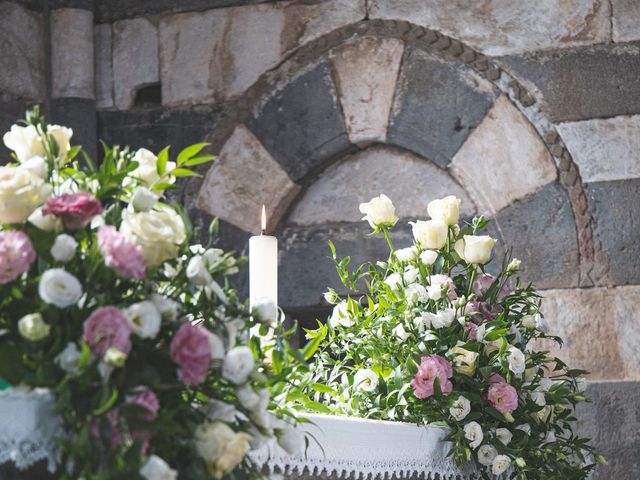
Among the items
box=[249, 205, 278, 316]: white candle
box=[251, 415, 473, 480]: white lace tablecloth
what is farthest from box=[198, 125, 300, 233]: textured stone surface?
box=[249, 205, 278, 316]: white candle

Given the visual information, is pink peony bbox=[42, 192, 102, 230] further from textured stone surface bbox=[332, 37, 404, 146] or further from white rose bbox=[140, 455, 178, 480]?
textured stone surface bbox=[332, 37, 404, 146]

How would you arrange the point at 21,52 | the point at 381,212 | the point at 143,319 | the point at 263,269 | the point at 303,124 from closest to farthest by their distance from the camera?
1. the point at 143,319
2. the point at 263,269
3. the point at 381,212
4. the point at 303,124
5. the point at 21,52

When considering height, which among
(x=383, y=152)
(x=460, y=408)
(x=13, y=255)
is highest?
(x=383, y=152)

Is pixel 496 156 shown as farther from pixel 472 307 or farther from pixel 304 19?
pixel 472 307

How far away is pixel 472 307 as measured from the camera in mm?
2549

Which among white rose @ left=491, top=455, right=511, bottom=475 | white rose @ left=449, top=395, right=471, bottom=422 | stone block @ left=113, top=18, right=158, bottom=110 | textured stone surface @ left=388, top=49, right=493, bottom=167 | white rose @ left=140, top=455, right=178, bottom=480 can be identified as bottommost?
white rose @ left=491, top=455, right=511, bottom=475

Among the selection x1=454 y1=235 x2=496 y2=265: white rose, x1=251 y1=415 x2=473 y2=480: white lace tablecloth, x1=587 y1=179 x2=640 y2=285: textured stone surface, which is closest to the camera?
x1=251 y1=415 x2=473 y2=480: white lace tablecloth

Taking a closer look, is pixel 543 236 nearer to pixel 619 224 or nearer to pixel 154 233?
pixel 619 224

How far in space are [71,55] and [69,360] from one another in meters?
3.11

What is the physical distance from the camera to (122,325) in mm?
1383

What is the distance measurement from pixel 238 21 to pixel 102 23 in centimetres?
54

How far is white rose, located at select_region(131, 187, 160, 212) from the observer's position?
154 centimetres

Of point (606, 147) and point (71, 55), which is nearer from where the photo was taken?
point (606, 147)

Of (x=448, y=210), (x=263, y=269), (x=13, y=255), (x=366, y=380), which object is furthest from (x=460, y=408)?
(x=13, y=255)
